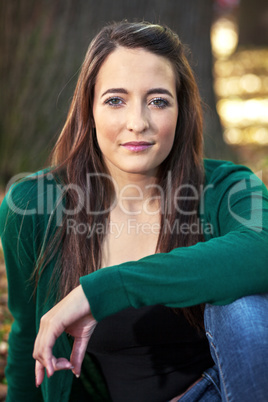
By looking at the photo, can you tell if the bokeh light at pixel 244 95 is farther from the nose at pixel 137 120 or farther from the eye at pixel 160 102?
the nose at pixel 137 120

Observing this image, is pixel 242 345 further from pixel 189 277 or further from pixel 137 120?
pixel 137 120

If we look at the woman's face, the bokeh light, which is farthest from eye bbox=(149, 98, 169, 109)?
the bokeh light

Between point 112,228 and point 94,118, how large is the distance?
47 centimetres

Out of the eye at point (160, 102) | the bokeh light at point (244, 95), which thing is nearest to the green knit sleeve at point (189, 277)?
the eye at point (160, 102)

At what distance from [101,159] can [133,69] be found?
447mm

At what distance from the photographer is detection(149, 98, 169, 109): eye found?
195cm

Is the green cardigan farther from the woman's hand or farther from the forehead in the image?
the forehead

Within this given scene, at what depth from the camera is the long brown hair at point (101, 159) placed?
2.00 meters

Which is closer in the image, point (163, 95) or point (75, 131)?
point (163, 95)

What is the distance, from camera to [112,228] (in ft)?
7.07

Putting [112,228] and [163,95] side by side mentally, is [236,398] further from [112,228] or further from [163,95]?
[163,95]

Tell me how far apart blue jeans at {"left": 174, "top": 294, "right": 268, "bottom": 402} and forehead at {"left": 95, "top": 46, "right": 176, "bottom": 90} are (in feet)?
2.87

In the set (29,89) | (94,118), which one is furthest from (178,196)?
(29,89)

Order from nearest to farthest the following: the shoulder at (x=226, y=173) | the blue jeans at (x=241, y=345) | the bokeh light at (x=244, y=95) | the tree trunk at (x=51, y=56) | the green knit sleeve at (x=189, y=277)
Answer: the blue jeans at (x=241, y=345)
the green knit sleeve at (x=189, y=277)
the shoulder at (x=226, y=173)
the tree trunk at (x=51, y=56)
the bokeh light at (x=244, y=95)
